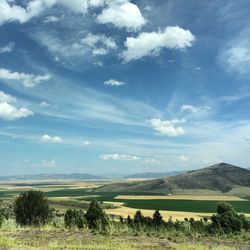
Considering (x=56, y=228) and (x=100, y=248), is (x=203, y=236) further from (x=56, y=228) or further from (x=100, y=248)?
(x=56, y=228)

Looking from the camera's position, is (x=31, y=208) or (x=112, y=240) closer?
(x=112, y=240)

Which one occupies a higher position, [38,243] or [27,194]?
[27,194]

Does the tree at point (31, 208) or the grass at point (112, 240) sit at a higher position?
the tree at point (31, 208)

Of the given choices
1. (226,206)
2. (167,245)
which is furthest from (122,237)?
(226,206)

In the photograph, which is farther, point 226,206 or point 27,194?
point 226,206

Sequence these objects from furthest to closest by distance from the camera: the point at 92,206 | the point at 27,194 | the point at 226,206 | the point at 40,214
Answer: the point at 226,206, the point at 92,206, the point at 27,194, the point at 40,214

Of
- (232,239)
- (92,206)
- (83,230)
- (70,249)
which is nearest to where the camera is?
(70,249)

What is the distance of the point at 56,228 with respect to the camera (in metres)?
23.0

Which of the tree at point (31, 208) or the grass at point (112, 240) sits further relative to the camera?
the tree at point (31, 208)

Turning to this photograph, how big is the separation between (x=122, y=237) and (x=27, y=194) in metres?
23.2

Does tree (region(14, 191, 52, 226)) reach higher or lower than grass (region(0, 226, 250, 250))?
higher

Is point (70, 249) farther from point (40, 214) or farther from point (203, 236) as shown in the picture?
point (40, 214)

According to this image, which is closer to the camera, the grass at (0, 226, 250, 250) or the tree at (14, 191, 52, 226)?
the grass at (0, 226, 250, 250)

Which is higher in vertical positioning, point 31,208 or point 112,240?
point 31,208
